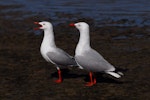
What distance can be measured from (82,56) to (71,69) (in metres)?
2.35

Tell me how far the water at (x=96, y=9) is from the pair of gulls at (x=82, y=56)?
9920 mm

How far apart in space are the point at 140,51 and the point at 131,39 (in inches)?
88.3

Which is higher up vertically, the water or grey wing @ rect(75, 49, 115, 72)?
grey wing @ rect(75, 49, 115, 72)

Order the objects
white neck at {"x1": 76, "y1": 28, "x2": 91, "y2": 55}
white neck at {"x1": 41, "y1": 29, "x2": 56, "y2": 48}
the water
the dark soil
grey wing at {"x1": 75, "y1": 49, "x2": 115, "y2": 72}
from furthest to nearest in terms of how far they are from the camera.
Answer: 1. the water
2. white neck at {"x1": 41, "y1": 29, "x2": 56, "y2": 48}
3. white neck at {"x1": 76, "y1": 28, "x2": 91, "y2": 55}
4. the dark soil
5. grey wing at {"x1": 75, "y1": 49, "x2": 115, "y2": 72}

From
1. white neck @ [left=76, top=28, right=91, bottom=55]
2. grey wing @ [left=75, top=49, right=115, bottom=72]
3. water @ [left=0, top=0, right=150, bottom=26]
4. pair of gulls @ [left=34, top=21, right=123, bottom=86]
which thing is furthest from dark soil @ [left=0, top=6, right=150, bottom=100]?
water @ [left=0, top=0, right=150, bottom=26]

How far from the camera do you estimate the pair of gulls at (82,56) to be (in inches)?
471

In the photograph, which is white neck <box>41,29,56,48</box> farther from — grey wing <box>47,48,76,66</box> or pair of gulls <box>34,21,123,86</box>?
grey wing <box>47,48,76,66</box>

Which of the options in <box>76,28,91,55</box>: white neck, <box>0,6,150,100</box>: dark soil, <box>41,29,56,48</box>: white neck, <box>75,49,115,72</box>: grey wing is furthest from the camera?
<box>41,29,56,48</box>: white neck

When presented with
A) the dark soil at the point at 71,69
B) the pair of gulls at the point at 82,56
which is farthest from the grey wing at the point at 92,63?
the dark soil at the point at 71,69

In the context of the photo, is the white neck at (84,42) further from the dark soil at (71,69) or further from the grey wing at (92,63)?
the dark soil at (71,69)

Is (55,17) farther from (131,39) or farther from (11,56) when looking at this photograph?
(11,56)

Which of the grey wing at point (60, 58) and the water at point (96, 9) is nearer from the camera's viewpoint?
Result: the grey wing at point (60, 58)

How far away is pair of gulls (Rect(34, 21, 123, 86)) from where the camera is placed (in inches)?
471

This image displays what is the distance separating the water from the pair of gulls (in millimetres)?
9920
